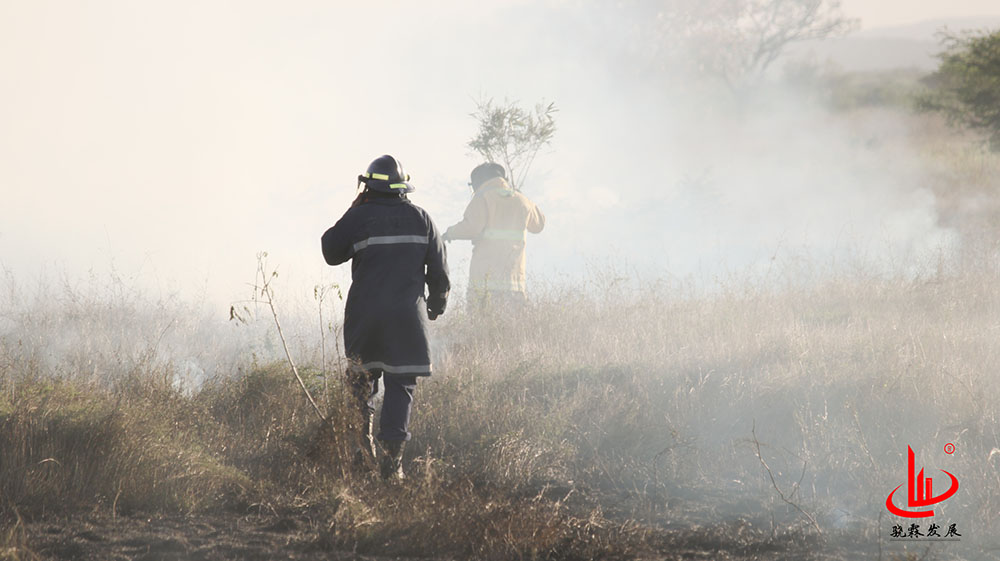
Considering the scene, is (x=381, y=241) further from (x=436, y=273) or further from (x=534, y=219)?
(x=534, y=219)

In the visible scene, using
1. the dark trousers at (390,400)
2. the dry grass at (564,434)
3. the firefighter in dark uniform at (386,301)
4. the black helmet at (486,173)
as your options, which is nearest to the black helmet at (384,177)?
the firefighter in dark uniform at (386,301)

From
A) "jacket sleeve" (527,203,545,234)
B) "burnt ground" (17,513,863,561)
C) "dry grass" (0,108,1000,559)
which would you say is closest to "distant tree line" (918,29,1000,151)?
"dry grass" (0,108,1000,559)

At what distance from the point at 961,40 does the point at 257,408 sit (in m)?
Result: 13.3

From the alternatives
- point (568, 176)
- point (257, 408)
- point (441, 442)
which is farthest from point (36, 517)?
point (568, 176)

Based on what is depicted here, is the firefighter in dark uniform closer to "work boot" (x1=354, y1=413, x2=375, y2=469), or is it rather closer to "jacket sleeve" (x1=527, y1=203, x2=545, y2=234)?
"work boot" (x1=354, y1=413, x2=375, y2=469)

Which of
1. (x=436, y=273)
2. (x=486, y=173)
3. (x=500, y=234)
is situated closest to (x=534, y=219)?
(x=500, y=234)

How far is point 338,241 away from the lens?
164 inches

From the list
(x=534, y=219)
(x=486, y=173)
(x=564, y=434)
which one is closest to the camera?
(x=564, y=434)

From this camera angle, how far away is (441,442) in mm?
4887

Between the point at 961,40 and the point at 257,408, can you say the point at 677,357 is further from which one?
the point at 961,40

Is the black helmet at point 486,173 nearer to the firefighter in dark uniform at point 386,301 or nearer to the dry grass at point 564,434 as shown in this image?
the dry grass at point 564,434

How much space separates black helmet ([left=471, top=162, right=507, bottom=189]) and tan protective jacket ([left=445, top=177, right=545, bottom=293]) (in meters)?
0.13

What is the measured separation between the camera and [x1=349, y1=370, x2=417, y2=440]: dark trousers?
411 cm

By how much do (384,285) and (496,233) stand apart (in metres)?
3.60
